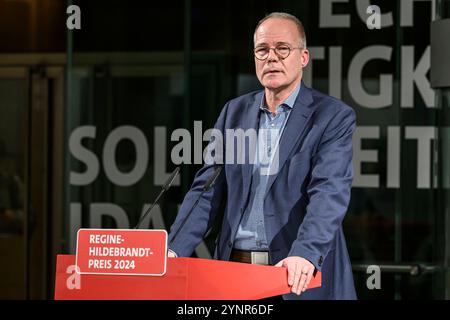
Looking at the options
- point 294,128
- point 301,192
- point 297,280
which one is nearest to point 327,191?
point 301,192

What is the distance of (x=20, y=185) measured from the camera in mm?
5891

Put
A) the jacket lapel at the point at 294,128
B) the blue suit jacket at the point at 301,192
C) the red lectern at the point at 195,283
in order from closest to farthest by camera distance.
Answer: the red lectern at the point at 195,283
the blue suit jacket at the point at 301,192
the jacket lapel at the point at 294,128

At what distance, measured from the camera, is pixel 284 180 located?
3430 millimetres

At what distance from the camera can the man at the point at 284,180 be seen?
328cm

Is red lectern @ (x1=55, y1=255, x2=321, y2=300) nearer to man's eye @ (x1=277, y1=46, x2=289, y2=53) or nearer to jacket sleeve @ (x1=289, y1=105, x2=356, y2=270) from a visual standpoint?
jacket sleeve @ (x1=289, y1=105, x2=356, y2=270)

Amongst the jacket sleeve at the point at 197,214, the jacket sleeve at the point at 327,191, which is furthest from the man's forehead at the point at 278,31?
the jacket sleeve at the point at 197,214

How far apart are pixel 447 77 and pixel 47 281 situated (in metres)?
2.79

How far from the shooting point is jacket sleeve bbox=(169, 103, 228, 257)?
10.8ft

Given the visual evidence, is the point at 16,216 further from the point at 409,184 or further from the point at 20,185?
the point at 409,184

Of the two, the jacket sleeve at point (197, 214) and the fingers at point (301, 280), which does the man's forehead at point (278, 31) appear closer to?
the jacket sleeve at point (197, 214)

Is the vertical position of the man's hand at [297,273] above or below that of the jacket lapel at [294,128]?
below

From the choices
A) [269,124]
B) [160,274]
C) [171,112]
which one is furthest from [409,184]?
[160,274]

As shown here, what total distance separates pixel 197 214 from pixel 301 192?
1.24ft

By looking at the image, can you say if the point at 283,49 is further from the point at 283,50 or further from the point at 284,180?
the point at 284,180
